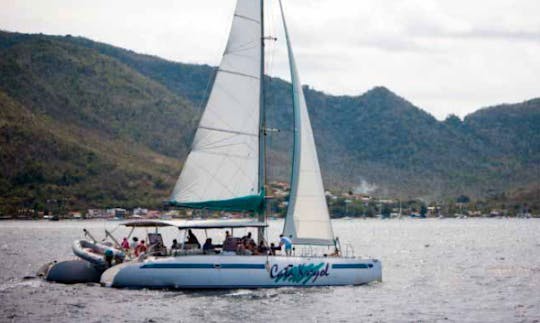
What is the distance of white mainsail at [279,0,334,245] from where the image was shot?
140ft

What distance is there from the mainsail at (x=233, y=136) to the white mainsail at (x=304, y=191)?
1846mm

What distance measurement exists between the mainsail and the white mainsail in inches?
72.7

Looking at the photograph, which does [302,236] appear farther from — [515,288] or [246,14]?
[515,288]

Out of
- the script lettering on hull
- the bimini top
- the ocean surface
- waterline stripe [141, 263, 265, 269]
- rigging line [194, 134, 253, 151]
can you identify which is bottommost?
the ocean surface

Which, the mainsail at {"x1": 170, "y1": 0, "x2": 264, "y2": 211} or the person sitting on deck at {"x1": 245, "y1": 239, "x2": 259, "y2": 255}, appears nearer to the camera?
the person sitting on deck at {"x1": 245, "y1": 239, "x2": 259, "y2": 255}

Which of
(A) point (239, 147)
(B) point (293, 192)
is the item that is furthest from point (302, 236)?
(A) point (239, 147)

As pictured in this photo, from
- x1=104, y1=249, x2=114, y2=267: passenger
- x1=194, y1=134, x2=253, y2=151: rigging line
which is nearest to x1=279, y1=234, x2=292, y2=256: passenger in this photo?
x1=194, y1=134, x2=253, y2=151: rigging line

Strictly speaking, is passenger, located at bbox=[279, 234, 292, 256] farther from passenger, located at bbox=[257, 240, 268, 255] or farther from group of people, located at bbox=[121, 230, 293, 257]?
passenger, located at bbox=[257, 240, 268, 255]

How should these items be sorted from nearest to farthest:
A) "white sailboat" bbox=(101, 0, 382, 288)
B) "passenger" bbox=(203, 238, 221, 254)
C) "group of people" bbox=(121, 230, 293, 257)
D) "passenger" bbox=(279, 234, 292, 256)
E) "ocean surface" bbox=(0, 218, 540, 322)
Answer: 1. "ocean surface" bbox=(0, 218, 540, 322)
2. "passenger" bbox=(203, 238, 221, 254)
3. "group of people" bbox=(121, 230, 293, 257)
4. "passenger" bbox=(279, 234, 292, 256)
5. "white sailboat" bbox=(101, 0, 382, 288)

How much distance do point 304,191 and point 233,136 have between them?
413 centimetres

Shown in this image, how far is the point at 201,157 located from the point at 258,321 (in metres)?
9.53

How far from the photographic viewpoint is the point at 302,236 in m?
42.4

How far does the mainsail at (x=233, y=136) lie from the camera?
41.7 m

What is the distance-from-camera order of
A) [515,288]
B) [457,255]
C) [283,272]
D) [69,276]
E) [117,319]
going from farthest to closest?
[457,255], [515,288], [69,276], [283,272], [117,319]
